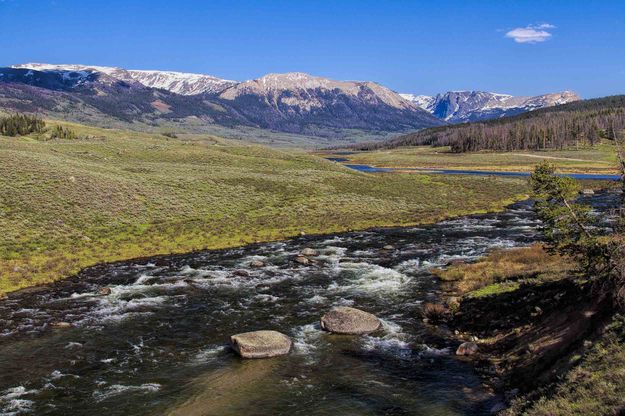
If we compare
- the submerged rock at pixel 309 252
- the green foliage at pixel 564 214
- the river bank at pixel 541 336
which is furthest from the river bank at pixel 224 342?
the green foliage at pixel 564 214

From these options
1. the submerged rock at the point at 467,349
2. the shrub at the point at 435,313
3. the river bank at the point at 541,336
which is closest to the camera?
the river bank at the point at 541,336

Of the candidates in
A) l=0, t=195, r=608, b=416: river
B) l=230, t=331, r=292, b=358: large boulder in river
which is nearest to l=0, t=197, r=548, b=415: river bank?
l=0, t=195, r=608, b=416: river

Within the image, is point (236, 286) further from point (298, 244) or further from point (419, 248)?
point (419, 248)

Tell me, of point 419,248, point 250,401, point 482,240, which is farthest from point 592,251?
point 482,240

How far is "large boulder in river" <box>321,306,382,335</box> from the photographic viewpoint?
1094 inches

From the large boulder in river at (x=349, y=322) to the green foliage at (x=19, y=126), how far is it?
16973 centimetres

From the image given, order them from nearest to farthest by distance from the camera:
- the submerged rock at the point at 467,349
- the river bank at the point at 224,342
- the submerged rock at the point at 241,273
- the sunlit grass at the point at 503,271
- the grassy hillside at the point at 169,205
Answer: the river bank at the point at 224,342
the submerged rock at the point at 467,349
the sunlit grass at the point at 503,271
the submerged rock at the point at 241,273
the grassy hillside at the point at 169,205

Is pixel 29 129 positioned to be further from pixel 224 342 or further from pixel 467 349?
pixel 467 349

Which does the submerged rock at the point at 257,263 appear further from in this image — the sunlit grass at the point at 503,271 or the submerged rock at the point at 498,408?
the submerged rock at the point at 498,408

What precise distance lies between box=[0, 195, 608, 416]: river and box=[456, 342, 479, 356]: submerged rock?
0.61 metres

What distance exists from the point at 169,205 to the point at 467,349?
53.3 m

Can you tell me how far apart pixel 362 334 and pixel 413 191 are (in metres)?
71.3

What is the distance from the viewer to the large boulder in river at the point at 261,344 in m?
24.5

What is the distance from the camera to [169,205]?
69.2 m
